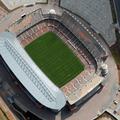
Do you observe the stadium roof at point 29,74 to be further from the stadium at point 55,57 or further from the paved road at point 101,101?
the paved road at point 101,101

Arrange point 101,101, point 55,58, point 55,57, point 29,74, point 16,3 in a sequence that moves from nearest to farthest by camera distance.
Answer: point 29,74 → point 101,101 → point 55,58 → point 55,57 → point 16,3

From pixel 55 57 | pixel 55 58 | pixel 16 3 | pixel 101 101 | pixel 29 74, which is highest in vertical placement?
pixel 16 3

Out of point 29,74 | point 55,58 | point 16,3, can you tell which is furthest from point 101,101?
point 16,3

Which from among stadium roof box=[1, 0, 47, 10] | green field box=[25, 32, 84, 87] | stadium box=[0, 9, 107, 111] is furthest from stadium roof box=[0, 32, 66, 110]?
stadium roof box=[1, 0, 47, 10]

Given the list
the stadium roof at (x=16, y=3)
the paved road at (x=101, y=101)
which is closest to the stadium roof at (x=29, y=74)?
the paved road at (x=101, y=101)

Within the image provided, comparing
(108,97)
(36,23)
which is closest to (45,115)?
(108,97)

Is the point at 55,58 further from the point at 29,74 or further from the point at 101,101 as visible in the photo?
the point at 101,101

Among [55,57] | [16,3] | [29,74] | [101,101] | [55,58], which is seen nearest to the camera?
[29,74]
